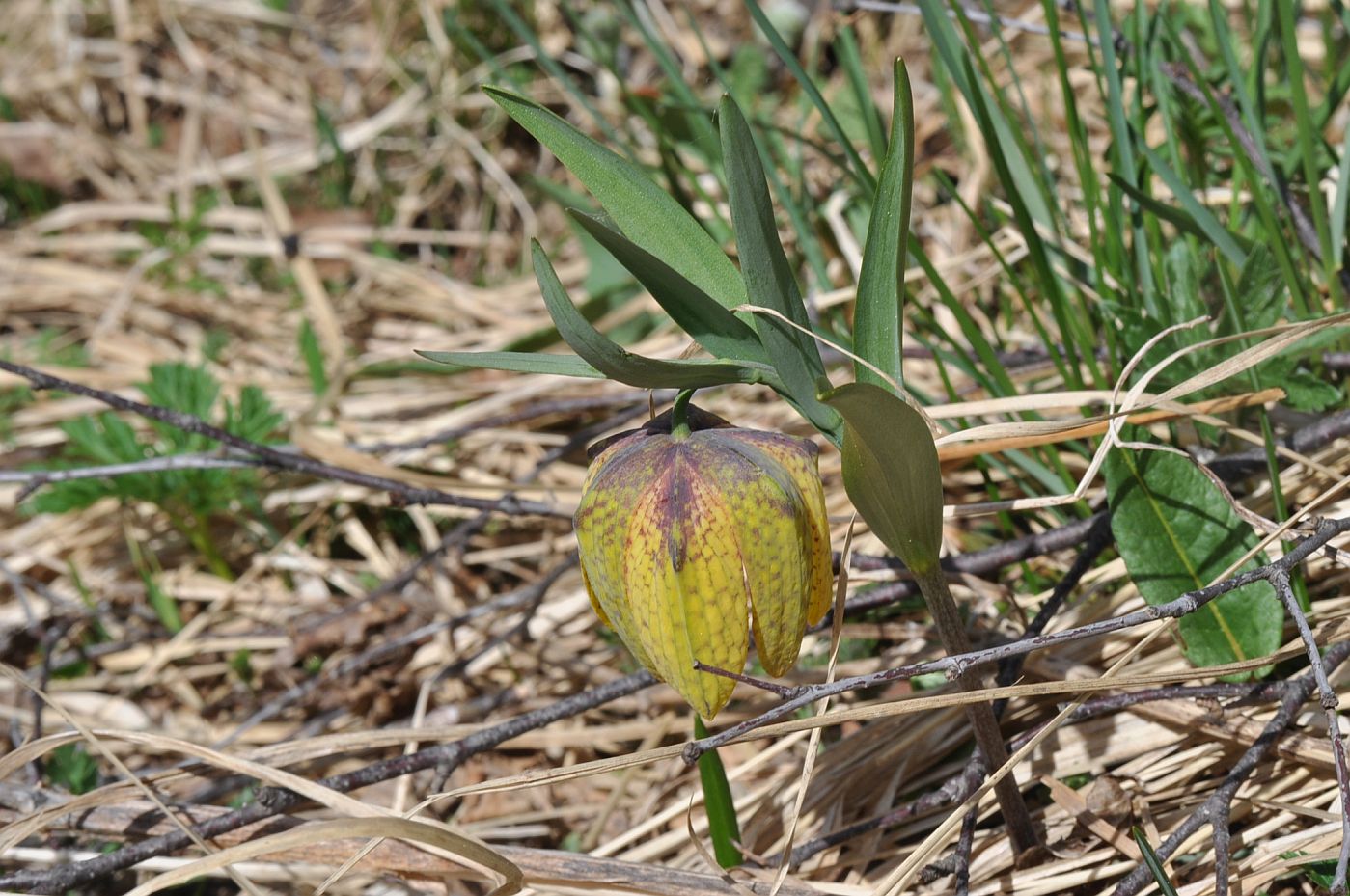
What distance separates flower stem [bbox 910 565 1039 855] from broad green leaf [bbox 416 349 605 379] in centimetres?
28

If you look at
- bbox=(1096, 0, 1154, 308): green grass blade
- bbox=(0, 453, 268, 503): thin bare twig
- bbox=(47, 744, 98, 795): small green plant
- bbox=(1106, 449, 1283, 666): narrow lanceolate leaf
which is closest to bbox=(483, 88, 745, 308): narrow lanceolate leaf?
bbox=(1106, 449, 1283, 666): narrow lanceolate leaf

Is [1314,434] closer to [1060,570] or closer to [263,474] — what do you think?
[1060,570]

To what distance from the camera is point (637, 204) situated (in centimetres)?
75

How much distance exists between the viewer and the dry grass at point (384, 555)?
1.14 meters

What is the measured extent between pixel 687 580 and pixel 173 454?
1.29m

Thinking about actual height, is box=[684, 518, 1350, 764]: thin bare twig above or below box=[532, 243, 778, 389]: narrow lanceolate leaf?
below

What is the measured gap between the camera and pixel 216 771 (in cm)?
137

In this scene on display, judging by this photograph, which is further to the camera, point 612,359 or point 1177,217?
point 1177,217

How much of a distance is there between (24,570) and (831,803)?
1.59 m

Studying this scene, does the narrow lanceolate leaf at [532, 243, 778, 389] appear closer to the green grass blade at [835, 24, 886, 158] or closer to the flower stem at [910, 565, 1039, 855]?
the flower stem at [910, 565, 1039, 855]

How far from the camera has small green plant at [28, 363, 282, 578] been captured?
5.93ft

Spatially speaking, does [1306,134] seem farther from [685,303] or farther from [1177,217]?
[685,303]

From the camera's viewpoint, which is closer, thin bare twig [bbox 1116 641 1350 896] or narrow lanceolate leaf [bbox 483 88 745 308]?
narrow lanceolate leaf [bbox 483 88 745 308]

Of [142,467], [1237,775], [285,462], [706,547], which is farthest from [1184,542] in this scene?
[142,467]
